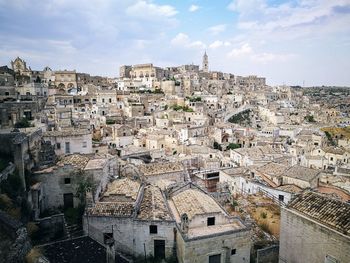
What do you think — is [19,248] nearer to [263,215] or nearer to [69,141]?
[69,141]

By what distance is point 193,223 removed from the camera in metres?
15.6

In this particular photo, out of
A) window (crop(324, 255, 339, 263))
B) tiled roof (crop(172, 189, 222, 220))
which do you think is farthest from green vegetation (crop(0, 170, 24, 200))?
window (crop(324, 255, 339, 263))

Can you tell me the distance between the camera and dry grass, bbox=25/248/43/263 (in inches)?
452

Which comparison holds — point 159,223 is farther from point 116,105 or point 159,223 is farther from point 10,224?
point 116,105

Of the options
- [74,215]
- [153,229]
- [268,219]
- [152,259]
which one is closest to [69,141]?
[74,215]

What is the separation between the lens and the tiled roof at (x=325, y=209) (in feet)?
40.9

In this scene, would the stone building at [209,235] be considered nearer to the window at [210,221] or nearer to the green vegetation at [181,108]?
the window at [210,221]

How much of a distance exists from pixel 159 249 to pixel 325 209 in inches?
334

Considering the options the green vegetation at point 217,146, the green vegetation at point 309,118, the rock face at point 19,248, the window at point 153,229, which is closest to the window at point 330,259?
the window at point 153,229

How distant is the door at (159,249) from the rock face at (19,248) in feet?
20.7

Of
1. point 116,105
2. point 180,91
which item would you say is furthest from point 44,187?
point 180,91

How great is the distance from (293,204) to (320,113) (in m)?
92.0

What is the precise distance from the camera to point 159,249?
623 inches

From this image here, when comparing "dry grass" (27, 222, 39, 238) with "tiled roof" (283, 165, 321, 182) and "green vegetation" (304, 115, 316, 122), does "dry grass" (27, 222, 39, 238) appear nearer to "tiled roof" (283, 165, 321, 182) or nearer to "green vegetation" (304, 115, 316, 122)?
"tiled roof" (283, 165, 321, 182)
